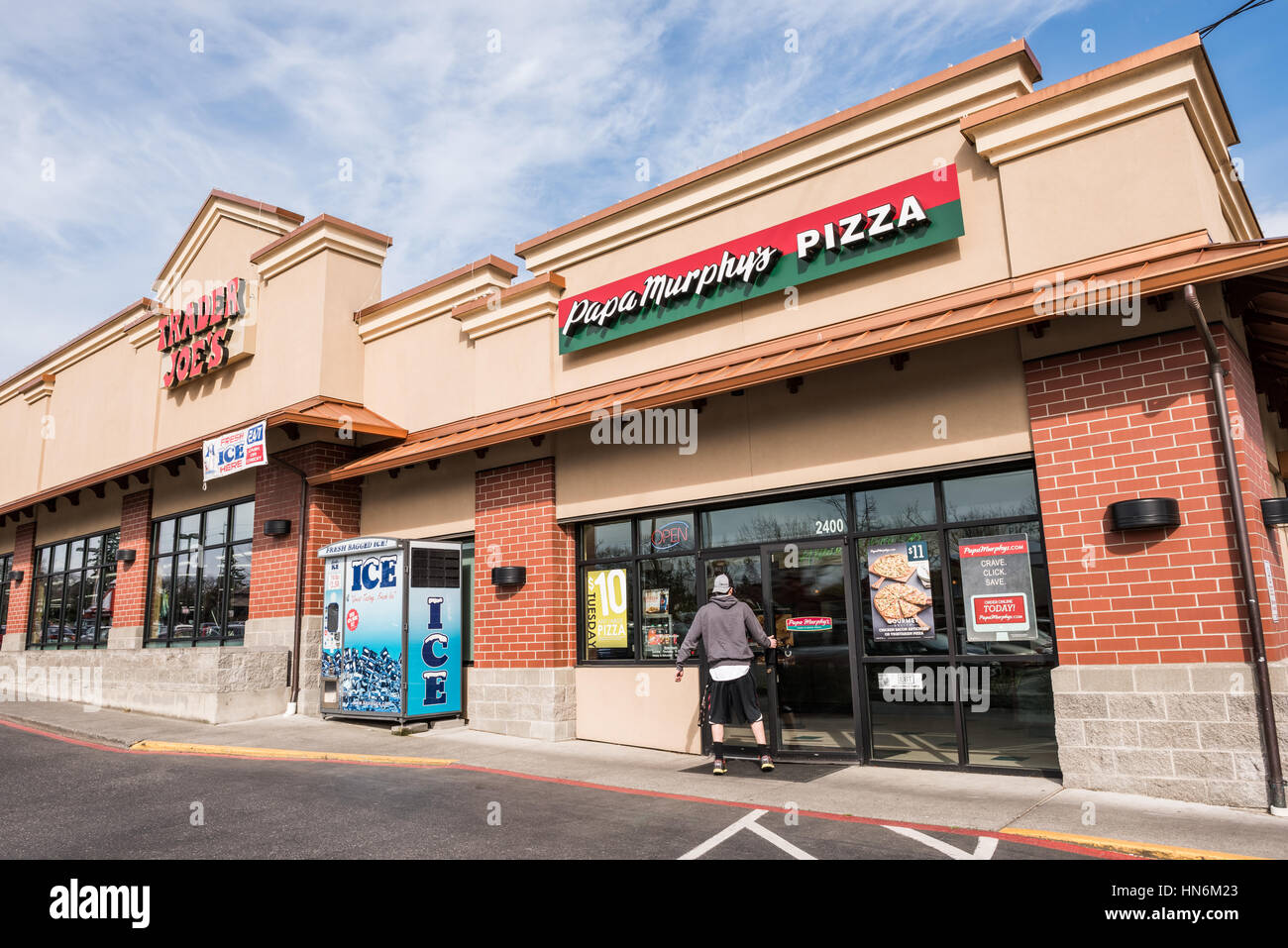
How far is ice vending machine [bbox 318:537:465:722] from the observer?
1204 centimetres

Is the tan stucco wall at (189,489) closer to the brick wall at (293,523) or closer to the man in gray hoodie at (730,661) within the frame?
the brick wall at (293,523)

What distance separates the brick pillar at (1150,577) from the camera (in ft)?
22.3

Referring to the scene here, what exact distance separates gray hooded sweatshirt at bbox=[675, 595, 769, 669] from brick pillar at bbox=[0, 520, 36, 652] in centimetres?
2088

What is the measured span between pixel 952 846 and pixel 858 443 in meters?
4.30

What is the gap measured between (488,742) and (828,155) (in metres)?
8.25

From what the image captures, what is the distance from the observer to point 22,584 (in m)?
22.7

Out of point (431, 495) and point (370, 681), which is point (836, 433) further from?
point (370, 681)

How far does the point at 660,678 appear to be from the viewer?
34.5 feet

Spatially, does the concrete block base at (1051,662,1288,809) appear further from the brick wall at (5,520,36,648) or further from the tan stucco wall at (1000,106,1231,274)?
the brick wall at (5,520,36,648)

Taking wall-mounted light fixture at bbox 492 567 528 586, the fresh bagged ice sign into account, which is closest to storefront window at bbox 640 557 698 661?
wall-mounted light fixture at bbox 492 567 528 586

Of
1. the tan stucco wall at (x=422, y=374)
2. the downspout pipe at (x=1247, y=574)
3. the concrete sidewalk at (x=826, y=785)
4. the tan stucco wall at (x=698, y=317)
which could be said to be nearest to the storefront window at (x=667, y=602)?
the concrete sidewalk at (x=826, y=785)
